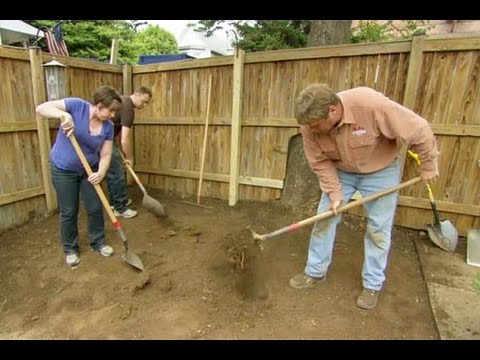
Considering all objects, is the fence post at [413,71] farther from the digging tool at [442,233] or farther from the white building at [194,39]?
the white building at [194,39]

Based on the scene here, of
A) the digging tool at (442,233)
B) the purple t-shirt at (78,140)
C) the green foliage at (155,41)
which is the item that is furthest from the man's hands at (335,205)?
the green foliage at (155,41)

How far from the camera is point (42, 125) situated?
146 inches

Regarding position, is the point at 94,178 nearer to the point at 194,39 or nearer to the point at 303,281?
the point at 303,281

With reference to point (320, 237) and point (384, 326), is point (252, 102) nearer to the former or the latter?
point (320, 237)

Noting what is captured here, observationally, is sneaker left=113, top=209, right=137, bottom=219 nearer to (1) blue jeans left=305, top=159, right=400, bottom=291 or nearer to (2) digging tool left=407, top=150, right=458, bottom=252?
(1) blue jeans left=305, top=159, right=400, bottom=291

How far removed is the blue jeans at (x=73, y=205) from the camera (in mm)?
2682

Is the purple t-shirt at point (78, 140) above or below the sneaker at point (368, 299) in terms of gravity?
above

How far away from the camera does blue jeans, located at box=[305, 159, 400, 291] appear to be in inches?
89.0

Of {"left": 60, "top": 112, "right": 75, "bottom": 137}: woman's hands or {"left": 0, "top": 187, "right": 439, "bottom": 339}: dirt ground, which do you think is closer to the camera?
{"left": 0, "top": 187, "right": 439, "bottom": 339}: dirt ground

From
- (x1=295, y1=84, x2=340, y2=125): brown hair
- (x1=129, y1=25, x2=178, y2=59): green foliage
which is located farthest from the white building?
(x1=295, y1=84, x2=340, y2=125): brown hair

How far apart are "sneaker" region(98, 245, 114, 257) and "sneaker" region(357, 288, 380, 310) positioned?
84.9 inches

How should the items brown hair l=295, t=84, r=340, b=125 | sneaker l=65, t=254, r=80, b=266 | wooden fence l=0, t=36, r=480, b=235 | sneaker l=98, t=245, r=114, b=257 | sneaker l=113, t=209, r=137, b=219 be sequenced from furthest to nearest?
sneaker l=113, t=209, r=137, b=219 < wooden fence l=0, t=36, r=480, b=235 < sneaker l=98, t=245, r=114, b=257 < sneaker l=65, t=254, r=80, b=266 < brown hair l=295, t=84, r=340, b=125

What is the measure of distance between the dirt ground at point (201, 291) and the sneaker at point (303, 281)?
0.05 m

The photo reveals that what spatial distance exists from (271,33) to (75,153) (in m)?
5.51
